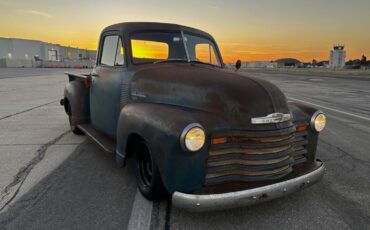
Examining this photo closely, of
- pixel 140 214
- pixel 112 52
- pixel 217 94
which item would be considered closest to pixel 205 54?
pixel 112 52

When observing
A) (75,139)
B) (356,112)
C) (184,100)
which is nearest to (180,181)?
(184,100)

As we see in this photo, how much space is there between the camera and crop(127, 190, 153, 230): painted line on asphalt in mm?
3002

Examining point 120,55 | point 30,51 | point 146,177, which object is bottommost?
point 146,177

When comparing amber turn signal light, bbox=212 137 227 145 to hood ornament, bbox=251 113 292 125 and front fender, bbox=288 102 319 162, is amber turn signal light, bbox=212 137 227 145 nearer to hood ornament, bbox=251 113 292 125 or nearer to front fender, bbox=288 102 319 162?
hood ornament, bbox=251 113 292 125

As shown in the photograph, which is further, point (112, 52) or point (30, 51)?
point (30, 51)

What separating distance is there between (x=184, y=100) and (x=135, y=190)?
1279mm

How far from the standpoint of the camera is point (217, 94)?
325 cm

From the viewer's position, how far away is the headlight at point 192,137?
2.83 meters

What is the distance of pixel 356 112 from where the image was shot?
400 inches

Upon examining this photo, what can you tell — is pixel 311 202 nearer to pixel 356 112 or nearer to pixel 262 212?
pixel 262 212

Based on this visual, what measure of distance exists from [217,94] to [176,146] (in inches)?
29.1

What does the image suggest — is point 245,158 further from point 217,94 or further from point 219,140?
point 217,94

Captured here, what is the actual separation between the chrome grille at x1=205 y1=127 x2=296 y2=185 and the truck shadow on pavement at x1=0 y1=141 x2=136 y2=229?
41.0 inches

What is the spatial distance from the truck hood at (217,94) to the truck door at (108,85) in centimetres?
58
